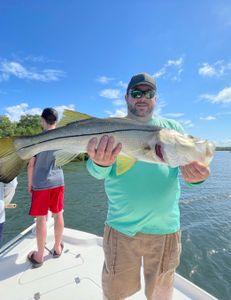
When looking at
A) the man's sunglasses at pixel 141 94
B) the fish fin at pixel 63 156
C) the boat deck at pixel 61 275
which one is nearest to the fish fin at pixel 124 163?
the fish fin at pixel 63 156

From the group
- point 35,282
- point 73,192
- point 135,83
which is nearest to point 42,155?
point 35,282

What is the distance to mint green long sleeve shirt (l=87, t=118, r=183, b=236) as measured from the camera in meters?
2.46

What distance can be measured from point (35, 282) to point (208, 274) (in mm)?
4766

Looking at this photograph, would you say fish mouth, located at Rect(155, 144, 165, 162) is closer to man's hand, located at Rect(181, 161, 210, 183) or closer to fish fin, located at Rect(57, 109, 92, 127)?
man's hand, located at Rect(181, 161, 210, 183)

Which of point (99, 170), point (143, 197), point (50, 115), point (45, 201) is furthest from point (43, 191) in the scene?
point (143, 197)

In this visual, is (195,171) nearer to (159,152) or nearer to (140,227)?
(159,152)

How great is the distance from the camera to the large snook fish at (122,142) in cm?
211

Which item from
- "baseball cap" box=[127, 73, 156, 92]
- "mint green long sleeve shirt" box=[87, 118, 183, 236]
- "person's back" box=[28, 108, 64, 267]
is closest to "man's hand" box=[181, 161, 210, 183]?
"mint green long sleeve shirt" box=[87, 118, 183, 236]

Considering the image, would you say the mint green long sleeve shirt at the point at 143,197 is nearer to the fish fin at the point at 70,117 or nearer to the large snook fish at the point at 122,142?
the large snook fish at the point at 122,142

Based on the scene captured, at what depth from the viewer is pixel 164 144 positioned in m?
2.12

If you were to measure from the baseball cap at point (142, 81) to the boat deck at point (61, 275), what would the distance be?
2480 millimetres

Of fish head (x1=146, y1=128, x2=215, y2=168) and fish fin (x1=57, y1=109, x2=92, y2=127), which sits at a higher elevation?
fish fin (x1=57, y1=109, x2=92, y2=127)

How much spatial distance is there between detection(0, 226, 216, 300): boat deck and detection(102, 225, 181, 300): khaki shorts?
91cm

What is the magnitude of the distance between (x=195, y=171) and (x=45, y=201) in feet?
8.56
